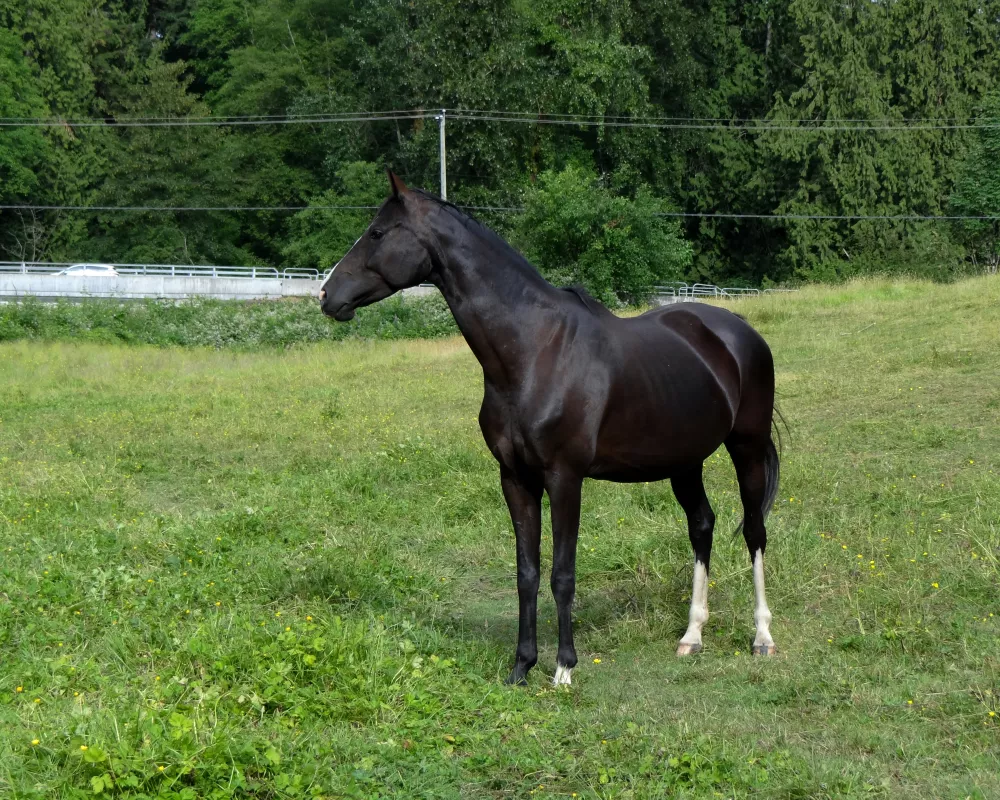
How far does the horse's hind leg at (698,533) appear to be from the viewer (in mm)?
6799

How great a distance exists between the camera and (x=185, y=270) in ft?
161

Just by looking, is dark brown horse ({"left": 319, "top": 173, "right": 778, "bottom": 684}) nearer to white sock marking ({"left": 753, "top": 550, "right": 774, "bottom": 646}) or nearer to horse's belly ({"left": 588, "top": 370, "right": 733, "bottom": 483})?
horse's belly ({"left": 588, "top": 370, "right": 733, "bottom": 483})

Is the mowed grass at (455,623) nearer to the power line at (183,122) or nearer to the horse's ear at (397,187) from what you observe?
the horse's ear at (397,187)

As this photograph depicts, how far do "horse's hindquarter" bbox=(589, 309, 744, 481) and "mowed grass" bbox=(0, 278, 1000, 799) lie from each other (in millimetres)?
1164

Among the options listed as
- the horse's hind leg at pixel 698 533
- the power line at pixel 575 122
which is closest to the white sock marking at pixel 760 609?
the horse's hind leg at pixel 698 533

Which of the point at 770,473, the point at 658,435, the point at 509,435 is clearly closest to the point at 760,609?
the point at 770,473

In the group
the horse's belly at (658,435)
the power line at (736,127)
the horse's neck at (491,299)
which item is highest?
the horse's neck at (491,299)

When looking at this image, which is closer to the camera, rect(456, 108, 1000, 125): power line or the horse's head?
the horse's head

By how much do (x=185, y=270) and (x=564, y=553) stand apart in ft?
151

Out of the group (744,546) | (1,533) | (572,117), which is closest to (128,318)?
(572,117)

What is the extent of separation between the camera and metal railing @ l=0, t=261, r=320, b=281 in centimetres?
4738

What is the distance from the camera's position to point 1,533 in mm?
8578

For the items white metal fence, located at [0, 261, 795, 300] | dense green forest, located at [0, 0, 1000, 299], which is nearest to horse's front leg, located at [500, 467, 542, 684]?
Answer: dense green forest, located at [0, 0, 1000, 299]

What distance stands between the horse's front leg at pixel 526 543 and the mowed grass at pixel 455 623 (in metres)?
0.30
